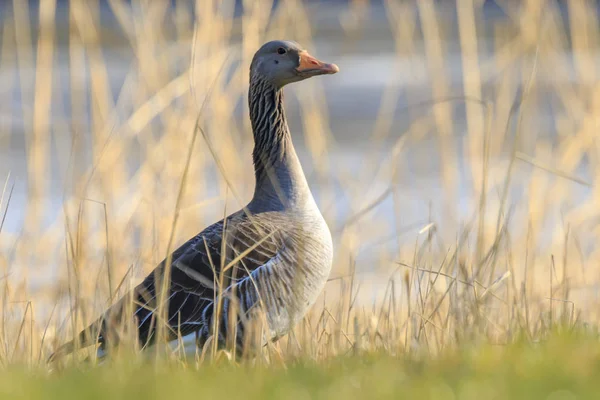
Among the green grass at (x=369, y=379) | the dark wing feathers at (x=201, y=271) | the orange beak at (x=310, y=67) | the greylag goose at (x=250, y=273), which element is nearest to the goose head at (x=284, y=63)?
the orange beak at (x=310, y=67)

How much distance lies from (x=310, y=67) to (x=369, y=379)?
3248 mm

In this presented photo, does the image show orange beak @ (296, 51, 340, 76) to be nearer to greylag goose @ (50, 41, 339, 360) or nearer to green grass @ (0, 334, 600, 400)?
greylag goose @ (50, 41, 339, 360)

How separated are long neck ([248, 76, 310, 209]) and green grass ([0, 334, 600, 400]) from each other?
2.18m

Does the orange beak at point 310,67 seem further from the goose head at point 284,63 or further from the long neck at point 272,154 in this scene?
the long neck at point 272,154

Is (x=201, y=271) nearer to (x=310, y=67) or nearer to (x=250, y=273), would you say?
(x=250, y=273)

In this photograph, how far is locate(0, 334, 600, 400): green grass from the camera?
2.96 meters

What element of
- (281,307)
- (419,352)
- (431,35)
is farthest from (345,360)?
Answer: (431,35)

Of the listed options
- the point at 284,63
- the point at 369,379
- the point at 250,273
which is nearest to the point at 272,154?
the point at 284,63

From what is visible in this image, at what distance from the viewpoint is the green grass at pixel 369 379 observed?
9.73ft

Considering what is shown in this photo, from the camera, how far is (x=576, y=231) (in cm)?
802

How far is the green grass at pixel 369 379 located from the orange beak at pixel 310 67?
2731mm

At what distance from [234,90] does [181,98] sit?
0.42 meters

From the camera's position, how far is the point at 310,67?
608cm

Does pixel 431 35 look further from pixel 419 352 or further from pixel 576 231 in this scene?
pixel 419 352
